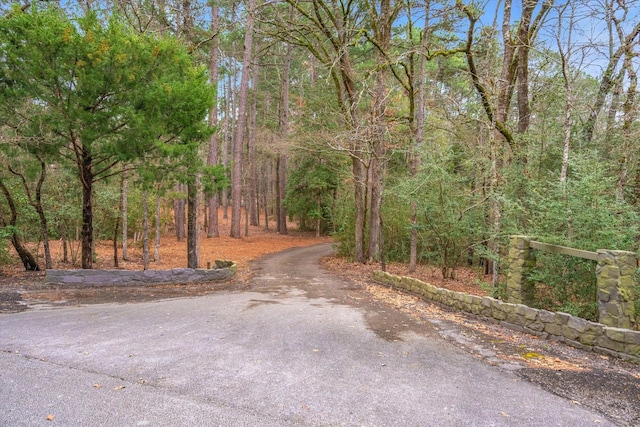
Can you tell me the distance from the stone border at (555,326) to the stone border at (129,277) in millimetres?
6528

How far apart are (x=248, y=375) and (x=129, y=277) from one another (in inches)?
272

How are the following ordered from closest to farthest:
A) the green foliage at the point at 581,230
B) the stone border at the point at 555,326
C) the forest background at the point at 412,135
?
1. the stone border at the point at 555,326
2. the green foliage at the point at 581,230
3. the forest background at the point at 412,135

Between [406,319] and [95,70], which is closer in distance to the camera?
[406,319]

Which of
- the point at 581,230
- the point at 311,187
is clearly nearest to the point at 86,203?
the point at 581,230

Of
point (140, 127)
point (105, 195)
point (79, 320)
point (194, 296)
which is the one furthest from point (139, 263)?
point (79, 320)

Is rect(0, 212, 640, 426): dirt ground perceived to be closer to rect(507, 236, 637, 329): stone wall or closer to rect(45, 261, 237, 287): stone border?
rect(45, 261, 237, 287): stone border

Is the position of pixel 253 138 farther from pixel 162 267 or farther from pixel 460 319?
pixel 460 319

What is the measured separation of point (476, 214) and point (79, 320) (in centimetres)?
876

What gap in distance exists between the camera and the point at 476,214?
369 inches

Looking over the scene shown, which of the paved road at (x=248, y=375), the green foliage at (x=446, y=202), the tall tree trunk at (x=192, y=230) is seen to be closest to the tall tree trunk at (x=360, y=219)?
the green foliage at (x=446, y=202)

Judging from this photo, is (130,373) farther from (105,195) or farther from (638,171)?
(105,195)

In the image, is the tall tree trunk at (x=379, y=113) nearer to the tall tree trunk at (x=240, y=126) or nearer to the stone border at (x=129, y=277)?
the stone border at (x=129, y=277)

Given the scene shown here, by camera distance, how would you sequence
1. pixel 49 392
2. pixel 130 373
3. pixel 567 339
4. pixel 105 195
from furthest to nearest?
1. pixel 105 195
2. pixel 567 339
3. pixel 130 373
4. pixel 49 392

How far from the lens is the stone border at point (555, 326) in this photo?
15.6 ft
